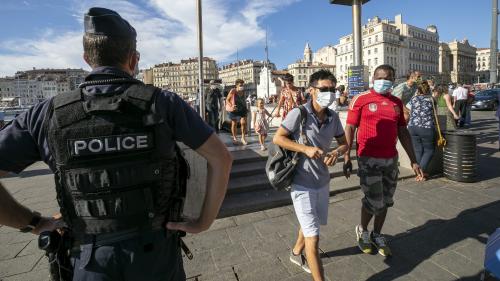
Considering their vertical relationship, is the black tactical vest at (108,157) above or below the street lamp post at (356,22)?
below

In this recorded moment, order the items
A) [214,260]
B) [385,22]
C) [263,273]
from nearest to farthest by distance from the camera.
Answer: [263,273] < [214,260] < [385,22]

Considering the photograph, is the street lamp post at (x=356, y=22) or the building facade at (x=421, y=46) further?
the building facade at (x=421, y=46)

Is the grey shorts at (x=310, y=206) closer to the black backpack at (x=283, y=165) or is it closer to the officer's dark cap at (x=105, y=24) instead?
the black backpack at (x=283, y=165)

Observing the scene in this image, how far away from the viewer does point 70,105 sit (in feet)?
4.12

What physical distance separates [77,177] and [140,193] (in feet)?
0.90

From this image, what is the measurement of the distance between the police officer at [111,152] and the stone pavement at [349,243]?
194cm

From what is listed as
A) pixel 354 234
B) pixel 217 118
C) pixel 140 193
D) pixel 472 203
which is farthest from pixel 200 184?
pixel 217 118

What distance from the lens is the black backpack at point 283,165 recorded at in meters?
2.71

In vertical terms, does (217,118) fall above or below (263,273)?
above

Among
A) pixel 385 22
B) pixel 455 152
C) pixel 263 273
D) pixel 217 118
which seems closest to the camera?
pixel 263 273

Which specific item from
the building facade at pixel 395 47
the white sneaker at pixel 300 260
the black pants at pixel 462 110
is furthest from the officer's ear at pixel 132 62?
the building facade at pixel 395 47

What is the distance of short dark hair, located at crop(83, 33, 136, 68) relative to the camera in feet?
4.34

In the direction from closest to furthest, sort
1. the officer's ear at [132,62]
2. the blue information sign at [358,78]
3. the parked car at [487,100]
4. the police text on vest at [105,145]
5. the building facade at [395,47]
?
the police text on vest at [105,145], the officer's ear at [132,62], the blue information sign at [358,78], the parked car at [487,100], the building facade at [395,47]

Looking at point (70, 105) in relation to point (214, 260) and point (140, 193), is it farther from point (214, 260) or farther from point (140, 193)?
point (214, 260)
